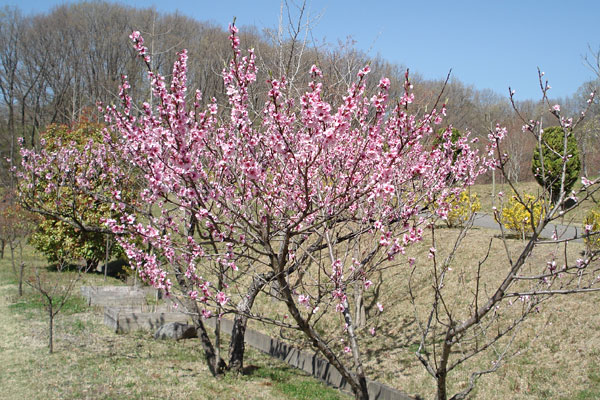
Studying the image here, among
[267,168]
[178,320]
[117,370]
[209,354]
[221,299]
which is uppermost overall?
[267,168]

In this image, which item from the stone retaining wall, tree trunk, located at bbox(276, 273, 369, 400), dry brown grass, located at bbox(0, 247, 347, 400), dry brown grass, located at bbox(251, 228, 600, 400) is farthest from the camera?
the stone retaining wall

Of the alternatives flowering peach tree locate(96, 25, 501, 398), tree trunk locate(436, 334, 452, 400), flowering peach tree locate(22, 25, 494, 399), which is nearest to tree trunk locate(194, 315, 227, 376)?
flowering peach tree locate(22, 25, 494, 399)

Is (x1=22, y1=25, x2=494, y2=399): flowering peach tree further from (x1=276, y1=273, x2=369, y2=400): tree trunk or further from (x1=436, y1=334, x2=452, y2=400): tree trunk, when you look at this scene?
(x1=436, y1=334, x2=452, y2=400): tree trunk

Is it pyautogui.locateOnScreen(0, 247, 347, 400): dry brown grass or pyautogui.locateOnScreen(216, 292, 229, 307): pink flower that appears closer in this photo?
pyautogui.locateOnScreen(216, 292, 229, 307): pink flower

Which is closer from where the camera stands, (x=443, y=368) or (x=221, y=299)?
(x=443, y=368)

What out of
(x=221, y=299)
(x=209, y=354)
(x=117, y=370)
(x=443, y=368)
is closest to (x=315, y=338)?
(x=221, y=299)

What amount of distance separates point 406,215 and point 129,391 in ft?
12.5

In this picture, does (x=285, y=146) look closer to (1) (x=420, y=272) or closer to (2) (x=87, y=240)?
(1) (x=420, y=272)

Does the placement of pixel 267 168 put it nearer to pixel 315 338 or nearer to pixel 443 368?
pixel 315 338

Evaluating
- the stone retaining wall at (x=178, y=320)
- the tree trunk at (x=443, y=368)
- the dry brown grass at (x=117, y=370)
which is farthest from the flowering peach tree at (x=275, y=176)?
the stone retaining wall at (x=178, y=320)

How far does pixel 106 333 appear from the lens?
26.2 ft

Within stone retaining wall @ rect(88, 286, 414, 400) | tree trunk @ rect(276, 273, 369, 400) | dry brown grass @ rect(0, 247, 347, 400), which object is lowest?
dry brown grass @ rect(0, 247, 347, 400)

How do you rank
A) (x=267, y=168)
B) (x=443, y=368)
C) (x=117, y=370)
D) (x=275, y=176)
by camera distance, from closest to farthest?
1. (x=443, y=368)
2. (x=275, y=176)
3. (x=267, y=168)
4. (x=117, y=370)

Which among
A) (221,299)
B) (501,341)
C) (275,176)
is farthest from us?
(501,341)
